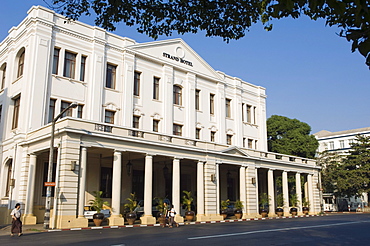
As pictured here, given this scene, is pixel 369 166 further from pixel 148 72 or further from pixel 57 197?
pixel 57 197

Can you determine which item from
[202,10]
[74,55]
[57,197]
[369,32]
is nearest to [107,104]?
[74,55]

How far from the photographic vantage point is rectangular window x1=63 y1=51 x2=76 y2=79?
2819 cm

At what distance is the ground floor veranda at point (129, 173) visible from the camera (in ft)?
68.9

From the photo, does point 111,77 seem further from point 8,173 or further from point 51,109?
point 8,173

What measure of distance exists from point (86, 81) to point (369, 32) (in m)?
26.2

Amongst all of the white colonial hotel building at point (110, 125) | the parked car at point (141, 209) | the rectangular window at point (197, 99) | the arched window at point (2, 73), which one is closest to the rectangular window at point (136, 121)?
the white colonial hotel building at point (110, 125)

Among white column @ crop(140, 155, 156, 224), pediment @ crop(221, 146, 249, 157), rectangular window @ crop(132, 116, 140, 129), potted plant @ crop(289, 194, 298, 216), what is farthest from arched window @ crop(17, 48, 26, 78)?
potted plant @ crop(289, 194, 298, 216)

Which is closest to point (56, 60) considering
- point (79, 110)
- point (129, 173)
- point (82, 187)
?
point (79, 110)

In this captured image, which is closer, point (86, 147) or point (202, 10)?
point (202, 10)

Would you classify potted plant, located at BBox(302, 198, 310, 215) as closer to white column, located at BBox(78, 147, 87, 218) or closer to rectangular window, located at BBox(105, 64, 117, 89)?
rectangular window, located at BBox(105, 64, 117, 89)

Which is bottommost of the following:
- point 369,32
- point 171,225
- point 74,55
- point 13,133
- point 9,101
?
point 171,225

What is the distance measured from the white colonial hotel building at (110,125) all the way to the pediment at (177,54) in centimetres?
10

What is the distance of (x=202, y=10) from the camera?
32.3ft

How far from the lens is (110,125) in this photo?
2308 centimetres
